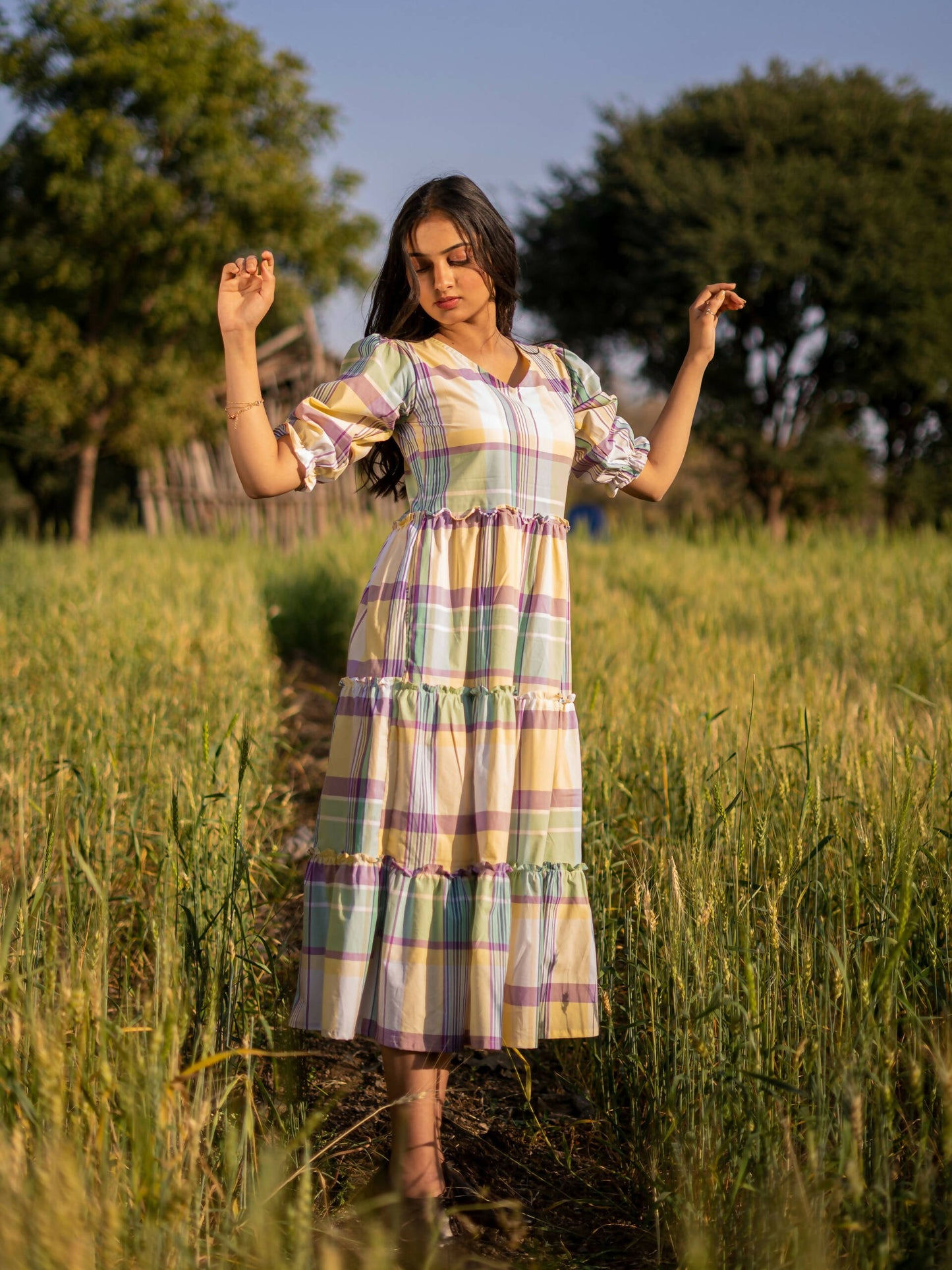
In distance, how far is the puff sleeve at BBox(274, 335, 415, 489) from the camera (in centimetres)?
173

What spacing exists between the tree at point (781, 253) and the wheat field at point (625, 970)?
1428 cm

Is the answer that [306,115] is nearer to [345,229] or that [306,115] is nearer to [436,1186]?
[345,229]

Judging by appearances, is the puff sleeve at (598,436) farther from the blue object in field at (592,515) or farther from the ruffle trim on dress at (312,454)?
the blue object in field at (592,515)

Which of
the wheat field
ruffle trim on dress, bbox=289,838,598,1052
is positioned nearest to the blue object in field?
the wheat field

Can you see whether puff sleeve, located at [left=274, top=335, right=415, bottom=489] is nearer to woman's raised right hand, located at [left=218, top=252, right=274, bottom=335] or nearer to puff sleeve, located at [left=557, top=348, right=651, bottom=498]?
woman's raised right hand, located at [left=218, top=252, right=274, bottom=335]

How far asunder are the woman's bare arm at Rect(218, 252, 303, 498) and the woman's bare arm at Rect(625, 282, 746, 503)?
730 mm

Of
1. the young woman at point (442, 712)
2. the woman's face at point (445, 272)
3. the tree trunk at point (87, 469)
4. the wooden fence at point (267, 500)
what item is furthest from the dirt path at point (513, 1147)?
the tree trunk at point (87, 469)

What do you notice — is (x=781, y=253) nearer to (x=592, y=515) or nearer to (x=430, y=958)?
(x=592, y=515)

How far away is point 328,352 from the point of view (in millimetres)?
14914

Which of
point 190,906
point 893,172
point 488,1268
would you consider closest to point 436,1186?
point 488,1268

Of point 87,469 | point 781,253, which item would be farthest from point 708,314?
point 781,253

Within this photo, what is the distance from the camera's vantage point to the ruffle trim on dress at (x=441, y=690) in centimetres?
170

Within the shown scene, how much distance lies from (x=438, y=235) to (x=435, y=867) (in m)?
1.05

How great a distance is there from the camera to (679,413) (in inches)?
83.1
